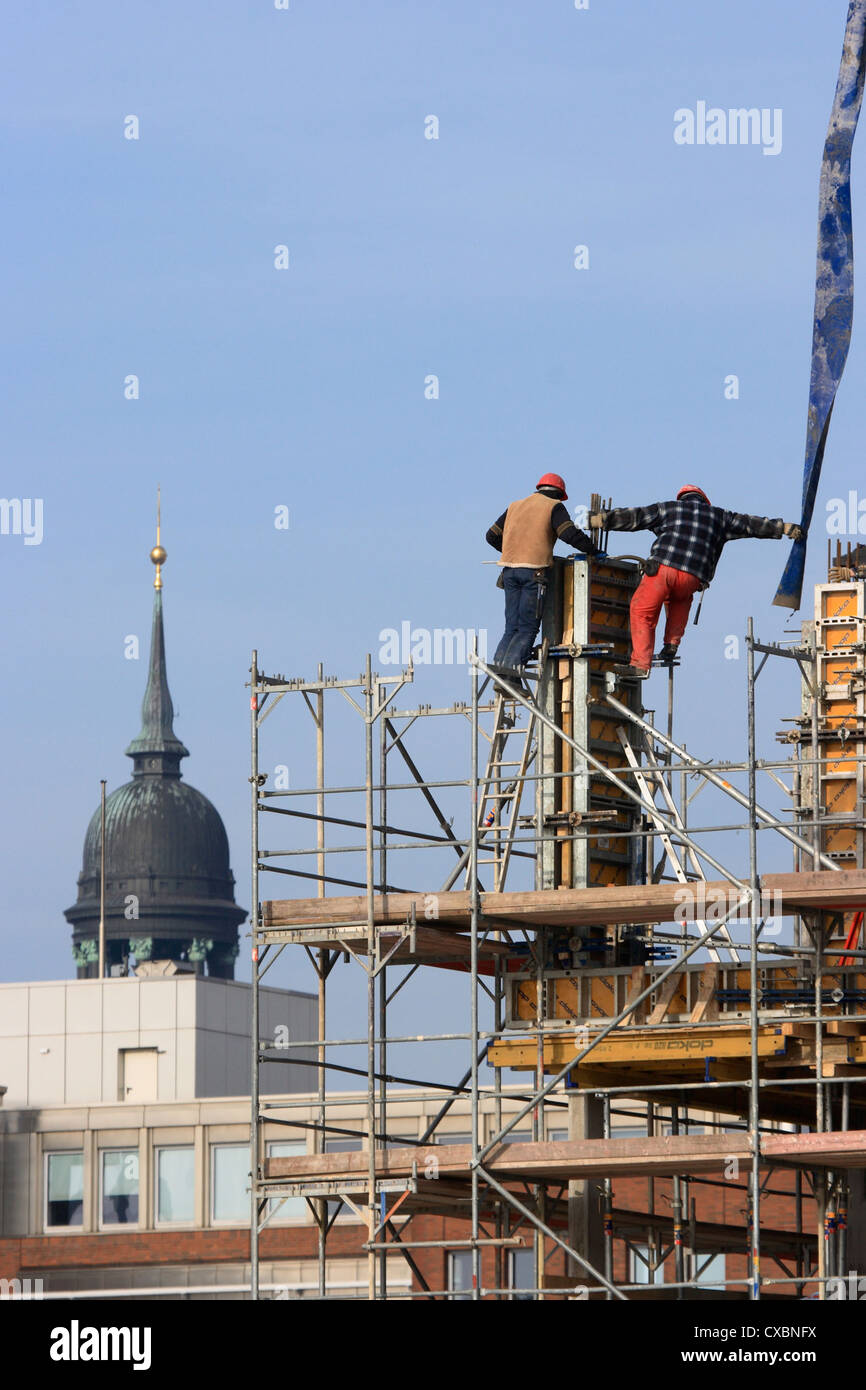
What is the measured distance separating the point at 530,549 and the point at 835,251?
6.74 meters

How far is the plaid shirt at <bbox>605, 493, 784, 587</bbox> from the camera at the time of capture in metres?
33.1

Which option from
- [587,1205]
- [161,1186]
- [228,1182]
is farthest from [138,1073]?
[587,1205]

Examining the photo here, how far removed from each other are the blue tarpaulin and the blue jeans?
4858mm

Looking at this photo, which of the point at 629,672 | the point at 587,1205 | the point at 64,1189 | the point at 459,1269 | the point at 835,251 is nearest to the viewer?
the point at 587,1205

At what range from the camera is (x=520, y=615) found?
3309 centimetres

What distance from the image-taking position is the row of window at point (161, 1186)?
229ft

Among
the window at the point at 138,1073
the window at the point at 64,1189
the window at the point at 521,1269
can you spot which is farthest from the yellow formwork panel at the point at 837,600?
the window at the point at 138,1073

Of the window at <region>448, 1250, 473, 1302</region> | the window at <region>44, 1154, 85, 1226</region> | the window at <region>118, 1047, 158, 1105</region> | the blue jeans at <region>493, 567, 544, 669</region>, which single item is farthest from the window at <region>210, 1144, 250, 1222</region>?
the blue jeans at <region>493, 567, 544, 669</region>

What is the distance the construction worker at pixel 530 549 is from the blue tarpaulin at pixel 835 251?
4.43 meters

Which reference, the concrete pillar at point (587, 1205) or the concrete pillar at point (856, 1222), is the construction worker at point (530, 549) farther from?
the concrete pillar at point (856, 1222)

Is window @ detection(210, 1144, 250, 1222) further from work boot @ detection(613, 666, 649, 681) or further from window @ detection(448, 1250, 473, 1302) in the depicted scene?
work boot @ detection(613, 666, 649, 681)

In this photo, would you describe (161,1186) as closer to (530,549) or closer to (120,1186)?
(120,1186)
